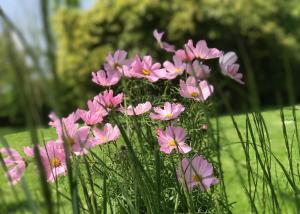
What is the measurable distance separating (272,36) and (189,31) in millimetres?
1698

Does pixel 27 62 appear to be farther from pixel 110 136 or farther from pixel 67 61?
pixel 67 61

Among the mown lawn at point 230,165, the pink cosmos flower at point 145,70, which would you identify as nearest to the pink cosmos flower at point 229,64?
the mown lawn at point 230,165

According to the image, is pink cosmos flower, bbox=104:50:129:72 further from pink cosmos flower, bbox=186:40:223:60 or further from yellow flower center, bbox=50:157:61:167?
yellow flower center, bbox=50:157:61:167

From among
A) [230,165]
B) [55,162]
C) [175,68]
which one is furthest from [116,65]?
[230,165]

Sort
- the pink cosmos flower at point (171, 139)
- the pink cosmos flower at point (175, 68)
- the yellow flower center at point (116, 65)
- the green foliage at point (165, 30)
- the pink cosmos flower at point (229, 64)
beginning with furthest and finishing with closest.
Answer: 1. the green foliage at point (165, 30)
2. the yellow flower center at point (116, 65)
3. the pink cosmos flower at point (175, 68)
4. the pink cosmos flower at point (171, 139)
5. the pink cosmos flower at point (229, 64)

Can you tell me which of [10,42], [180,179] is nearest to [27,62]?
[10,42]

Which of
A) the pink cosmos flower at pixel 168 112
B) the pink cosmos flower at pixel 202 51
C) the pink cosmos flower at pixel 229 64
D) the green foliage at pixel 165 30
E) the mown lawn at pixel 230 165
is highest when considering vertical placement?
the green foliage at pixel 165 30

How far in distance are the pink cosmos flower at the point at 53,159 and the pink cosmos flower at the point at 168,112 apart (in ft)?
1.10

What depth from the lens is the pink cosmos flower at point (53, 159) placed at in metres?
1.19

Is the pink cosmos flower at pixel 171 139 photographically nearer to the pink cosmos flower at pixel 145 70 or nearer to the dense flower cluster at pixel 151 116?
the dense flower cluster at pixel 151 116

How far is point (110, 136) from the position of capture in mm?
1459

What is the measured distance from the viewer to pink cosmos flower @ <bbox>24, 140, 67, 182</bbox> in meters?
1.19

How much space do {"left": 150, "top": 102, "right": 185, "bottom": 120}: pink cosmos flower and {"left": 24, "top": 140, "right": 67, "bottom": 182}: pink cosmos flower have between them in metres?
0.33

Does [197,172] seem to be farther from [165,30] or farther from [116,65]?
[165,30]
